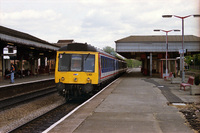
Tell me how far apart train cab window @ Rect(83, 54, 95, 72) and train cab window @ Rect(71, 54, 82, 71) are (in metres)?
0.26

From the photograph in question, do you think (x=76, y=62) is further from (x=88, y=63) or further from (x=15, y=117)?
(x=15, y=117)

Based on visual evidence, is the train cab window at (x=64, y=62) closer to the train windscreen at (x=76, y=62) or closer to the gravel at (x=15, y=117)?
the train windscreen at (x=76, y=62)

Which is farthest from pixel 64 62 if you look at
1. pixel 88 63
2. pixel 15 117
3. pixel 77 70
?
pixel 15 117

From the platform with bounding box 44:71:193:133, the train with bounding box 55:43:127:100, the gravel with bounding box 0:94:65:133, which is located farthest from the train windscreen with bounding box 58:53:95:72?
the platform with bounding box 44:71:193:133

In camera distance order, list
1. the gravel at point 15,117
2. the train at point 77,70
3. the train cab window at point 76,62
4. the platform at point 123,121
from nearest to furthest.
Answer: the platform at point 123,121, the gravel at point 15,117, the train at point 77,70, the train cab window at point 76,62

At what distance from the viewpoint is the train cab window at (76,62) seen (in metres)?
12.0

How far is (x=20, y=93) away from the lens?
576 inches

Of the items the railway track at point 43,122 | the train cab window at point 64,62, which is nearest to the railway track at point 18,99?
the railway track at point 43,122

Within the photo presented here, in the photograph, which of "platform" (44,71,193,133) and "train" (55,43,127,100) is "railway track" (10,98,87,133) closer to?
"train" (55,43,127,100)

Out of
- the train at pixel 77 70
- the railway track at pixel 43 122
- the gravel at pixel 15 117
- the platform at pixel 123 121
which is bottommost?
the gravel at pixel 15 117

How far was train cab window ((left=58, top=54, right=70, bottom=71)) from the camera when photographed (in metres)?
12.0

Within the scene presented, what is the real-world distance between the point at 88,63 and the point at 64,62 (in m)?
1.25

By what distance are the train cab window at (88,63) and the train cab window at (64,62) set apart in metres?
0.88

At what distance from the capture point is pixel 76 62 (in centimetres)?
1205
